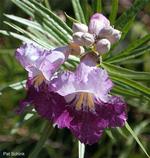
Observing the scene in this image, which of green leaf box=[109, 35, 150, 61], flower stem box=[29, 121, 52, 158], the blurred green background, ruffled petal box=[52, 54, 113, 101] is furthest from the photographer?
the blurred green background

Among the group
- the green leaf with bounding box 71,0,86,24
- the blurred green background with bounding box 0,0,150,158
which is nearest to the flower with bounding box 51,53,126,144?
the green leaf with bounding box 71,0,86,24

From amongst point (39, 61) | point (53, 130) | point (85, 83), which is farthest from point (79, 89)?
point (53, 130)

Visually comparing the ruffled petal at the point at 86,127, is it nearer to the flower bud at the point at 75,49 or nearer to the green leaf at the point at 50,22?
the flower bud at the point at 75,49

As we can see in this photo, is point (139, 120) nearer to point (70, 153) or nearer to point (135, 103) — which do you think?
point (135, 103)

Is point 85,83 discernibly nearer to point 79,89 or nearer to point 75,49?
point 79,89

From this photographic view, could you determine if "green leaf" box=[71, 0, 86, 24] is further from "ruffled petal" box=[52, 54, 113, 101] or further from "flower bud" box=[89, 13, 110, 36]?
"ruffled petal" box=[52, 54, 113, 101]

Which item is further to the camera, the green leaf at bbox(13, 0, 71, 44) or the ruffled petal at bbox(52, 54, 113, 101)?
the green leaf at bbox(13, 0, 71, 44)

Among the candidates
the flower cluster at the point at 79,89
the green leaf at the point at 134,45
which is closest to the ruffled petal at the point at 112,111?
the flower cluster at the point at 79,89
